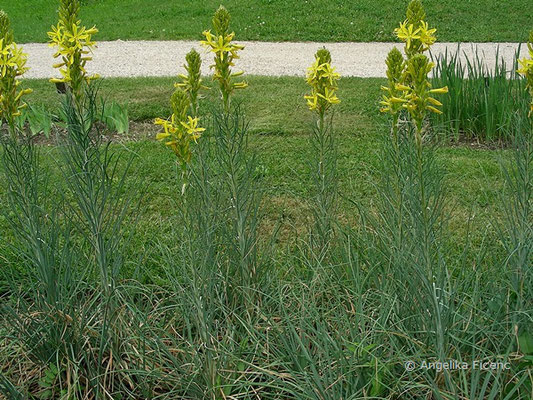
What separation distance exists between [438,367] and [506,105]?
3.87 m

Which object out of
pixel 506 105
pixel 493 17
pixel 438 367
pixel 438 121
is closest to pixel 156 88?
pixel 438 121

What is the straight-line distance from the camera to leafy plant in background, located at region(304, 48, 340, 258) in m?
3.18

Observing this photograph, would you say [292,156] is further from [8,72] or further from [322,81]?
[8,72]

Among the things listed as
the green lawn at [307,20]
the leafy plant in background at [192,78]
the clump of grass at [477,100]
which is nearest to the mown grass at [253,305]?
the leafy plant in background at [192,78]

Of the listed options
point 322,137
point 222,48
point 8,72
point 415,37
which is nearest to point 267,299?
point 322,137

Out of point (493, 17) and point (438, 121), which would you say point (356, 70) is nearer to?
point (438, 121)

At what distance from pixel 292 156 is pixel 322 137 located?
8.53 ft

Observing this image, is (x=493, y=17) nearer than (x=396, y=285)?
No

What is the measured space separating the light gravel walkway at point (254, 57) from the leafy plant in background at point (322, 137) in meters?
5.94

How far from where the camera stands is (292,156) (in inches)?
233

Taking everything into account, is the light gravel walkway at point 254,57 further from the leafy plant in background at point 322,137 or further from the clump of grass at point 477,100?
the leafy plant in background at point 322,137

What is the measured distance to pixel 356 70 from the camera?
378 inches

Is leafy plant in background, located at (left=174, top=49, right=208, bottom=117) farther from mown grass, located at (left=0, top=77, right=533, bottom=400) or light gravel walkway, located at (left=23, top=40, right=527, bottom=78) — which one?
light gravel walkway, located at (left=23, top=40, right=527, bottom=78)

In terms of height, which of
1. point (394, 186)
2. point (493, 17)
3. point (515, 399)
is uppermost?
point (493, 17)
